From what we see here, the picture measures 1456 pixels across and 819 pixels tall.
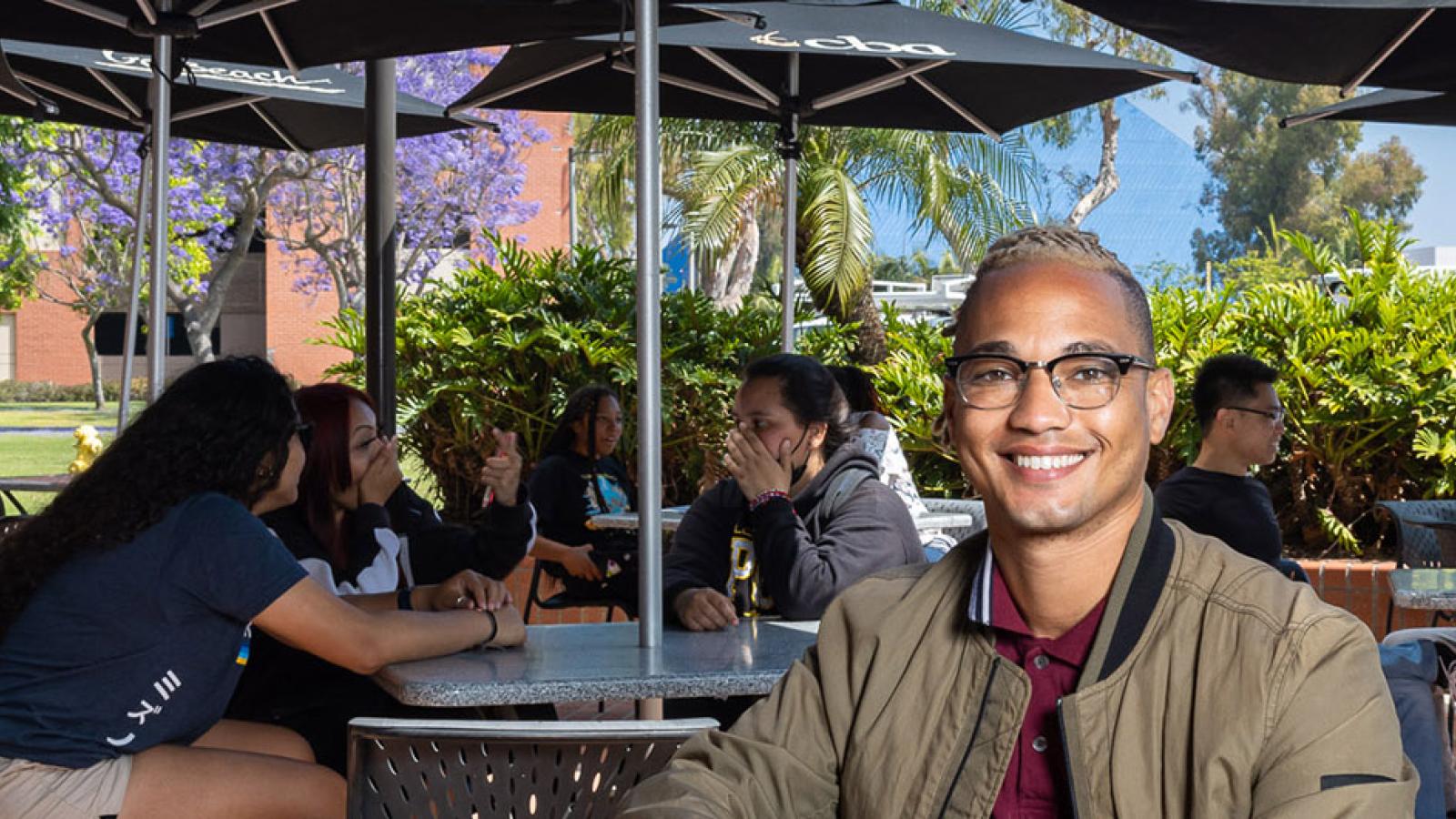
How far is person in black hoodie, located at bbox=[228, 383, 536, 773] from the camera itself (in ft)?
13.1

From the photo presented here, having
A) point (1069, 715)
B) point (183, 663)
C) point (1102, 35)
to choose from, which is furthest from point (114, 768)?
point (1102, 35)

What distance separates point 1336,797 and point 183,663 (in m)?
2.39

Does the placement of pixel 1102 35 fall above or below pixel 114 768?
above

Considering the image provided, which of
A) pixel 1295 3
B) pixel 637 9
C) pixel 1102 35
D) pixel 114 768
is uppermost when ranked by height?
pixel 1102 35

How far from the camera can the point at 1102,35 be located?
104 feet

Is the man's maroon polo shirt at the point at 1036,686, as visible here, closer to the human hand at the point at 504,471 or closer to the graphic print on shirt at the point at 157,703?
the graphic print on shirt at the point at 157,703

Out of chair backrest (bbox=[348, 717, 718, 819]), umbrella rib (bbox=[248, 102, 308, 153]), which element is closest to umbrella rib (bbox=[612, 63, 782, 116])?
umbrella rib (bbox=[248, 102, 308, 153])

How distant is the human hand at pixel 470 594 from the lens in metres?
3.65

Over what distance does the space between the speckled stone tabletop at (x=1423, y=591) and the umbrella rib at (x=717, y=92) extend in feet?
12.1

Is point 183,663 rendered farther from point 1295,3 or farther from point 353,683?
point 1295,3

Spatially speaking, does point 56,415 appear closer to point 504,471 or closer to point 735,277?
point 735,277

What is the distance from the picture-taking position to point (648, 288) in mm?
3523

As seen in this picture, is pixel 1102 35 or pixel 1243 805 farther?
pixel 1102 35

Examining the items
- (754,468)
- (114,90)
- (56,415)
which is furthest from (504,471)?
(56,415)
